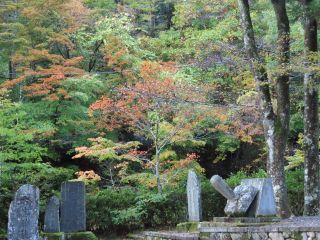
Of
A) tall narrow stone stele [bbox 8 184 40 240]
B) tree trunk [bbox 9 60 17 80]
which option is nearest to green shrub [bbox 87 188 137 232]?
tall narrow stone stele [bbox 8 184 40 240]

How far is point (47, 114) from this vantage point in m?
17.6

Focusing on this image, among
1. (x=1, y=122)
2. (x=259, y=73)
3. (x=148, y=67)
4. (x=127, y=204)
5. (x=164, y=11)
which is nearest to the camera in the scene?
(x=259, y=73)

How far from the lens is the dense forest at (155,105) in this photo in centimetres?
1192

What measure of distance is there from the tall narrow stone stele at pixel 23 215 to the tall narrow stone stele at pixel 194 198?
475 centimetres

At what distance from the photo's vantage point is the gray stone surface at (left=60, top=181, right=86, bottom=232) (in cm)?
1055

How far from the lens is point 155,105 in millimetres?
15336

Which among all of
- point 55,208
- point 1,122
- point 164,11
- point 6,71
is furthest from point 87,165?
point 164,11

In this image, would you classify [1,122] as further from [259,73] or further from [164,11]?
[164,11]

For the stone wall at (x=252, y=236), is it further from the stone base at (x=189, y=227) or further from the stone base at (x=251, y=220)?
the stone base at (x=189, y=227)

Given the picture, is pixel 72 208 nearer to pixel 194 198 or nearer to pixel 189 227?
pixel 189 227

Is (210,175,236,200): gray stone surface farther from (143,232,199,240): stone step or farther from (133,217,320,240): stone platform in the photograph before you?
(143,232,199,240): stone step

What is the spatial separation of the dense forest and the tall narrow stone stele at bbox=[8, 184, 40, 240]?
14.7ft

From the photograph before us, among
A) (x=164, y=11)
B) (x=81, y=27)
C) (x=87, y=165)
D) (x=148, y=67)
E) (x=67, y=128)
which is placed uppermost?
(x=164, y=11)

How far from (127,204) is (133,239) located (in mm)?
2134
